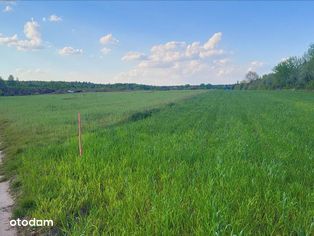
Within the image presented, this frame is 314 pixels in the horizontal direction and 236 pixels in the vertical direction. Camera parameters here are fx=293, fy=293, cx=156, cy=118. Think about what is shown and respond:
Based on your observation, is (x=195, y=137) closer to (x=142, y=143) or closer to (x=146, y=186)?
(x=142, y=143)

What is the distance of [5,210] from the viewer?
6422 millimetres

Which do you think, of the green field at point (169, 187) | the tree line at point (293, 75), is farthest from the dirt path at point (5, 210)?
the tree line at point (293, 75)

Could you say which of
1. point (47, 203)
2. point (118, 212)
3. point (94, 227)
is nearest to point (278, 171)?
point (118, 212)

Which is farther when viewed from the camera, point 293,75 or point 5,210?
point 293,75

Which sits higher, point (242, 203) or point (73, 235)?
point (242, 203)

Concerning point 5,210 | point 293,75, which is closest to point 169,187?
point 5,210

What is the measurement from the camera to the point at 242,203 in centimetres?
529

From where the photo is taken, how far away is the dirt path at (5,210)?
17.9ft

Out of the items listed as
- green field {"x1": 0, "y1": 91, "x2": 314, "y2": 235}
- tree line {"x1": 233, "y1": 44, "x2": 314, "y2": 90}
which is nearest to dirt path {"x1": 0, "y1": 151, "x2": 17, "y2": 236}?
green field {"x1": 0, "y1": 91, "x2": 314, "y2": 235}

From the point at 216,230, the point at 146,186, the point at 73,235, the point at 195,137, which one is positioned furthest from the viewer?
the point at 195,137

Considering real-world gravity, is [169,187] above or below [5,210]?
above

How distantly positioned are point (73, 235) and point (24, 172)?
462 cm

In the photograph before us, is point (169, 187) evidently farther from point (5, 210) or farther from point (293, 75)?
point (293, 75)

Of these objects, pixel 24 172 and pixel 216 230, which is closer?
pixel 216 230
